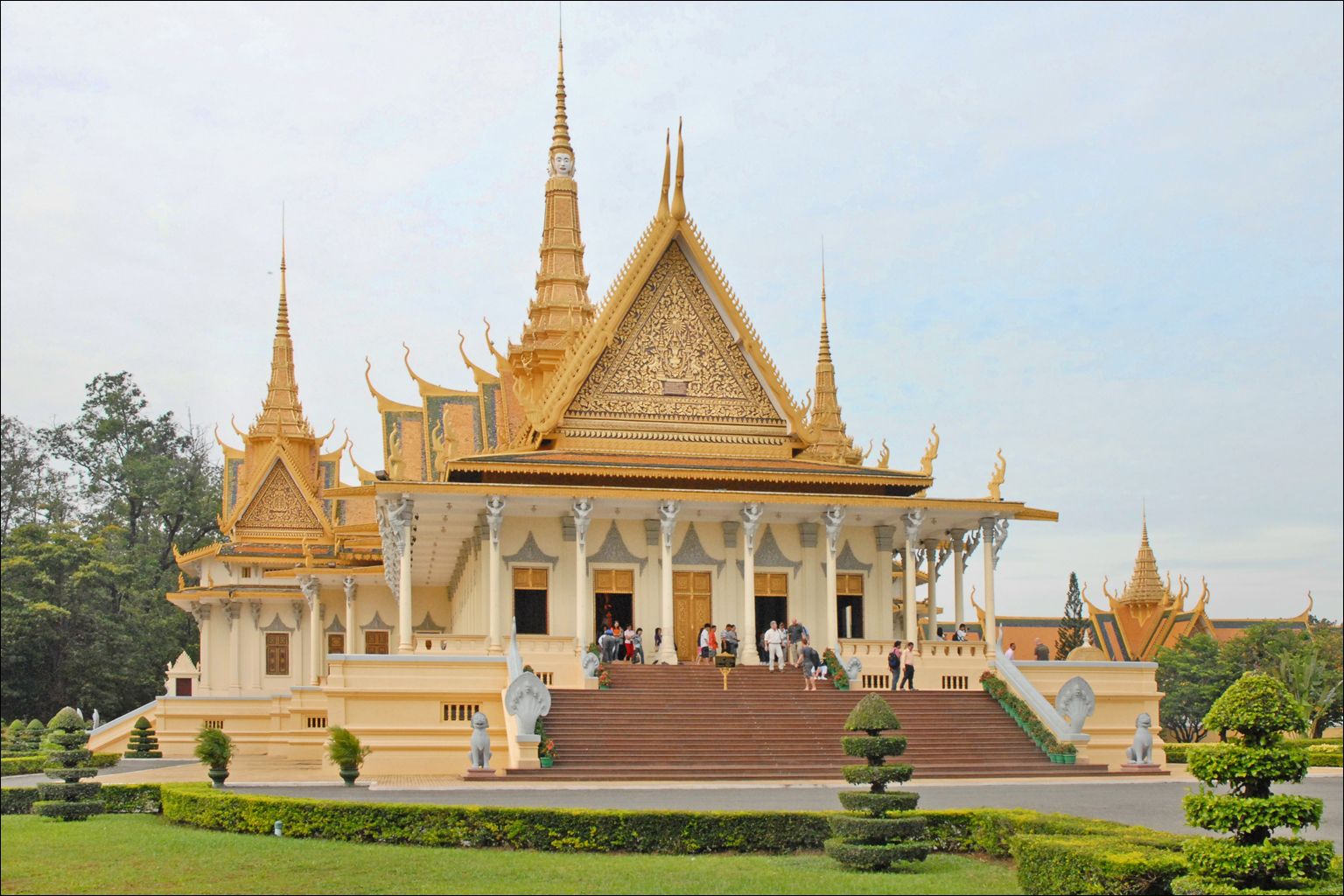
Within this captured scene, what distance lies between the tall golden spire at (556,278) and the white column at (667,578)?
11199 millimetres

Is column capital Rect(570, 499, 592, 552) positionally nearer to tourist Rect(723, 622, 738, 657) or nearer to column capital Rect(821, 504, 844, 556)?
tourist Rect(723, 622, 738, 657)

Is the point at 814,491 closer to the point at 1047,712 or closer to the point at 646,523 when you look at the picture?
the point at 646,523

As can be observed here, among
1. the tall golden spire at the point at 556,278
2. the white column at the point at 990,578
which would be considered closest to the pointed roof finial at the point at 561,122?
the tall golden spire at the point at 556,278

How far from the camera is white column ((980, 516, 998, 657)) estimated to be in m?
28.9

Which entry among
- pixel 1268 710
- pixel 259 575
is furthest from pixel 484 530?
pixel 1268 710

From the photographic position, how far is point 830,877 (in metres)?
13.0

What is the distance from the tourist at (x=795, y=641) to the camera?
95.3 feet

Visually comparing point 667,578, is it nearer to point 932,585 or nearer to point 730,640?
point 730,640

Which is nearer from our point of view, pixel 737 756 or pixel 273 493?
pixel 737 756

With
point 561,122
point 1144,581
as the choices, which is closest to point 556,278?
point 561,122

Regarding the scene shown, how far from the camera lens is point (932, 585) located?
33.8 m

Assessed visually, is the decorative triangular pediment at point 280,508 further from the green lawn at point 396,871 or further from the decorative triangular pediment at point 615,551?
the green lawn at point 396,871

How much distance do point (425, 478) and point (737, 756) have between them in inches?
781

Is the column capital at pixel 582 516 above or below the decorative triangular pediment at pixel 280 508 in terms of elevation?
below
